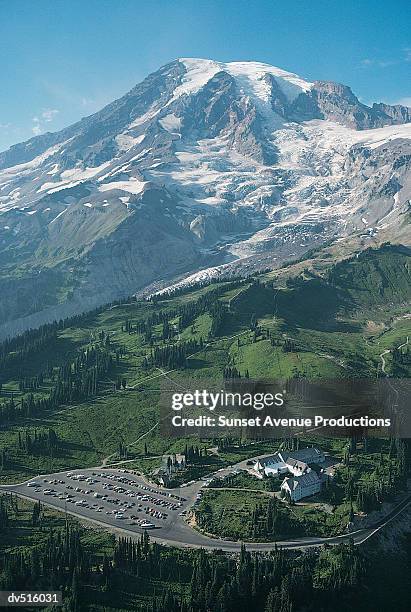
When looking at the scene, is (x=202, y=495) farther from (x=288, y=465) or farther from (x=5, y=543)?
(x=5, y=543)

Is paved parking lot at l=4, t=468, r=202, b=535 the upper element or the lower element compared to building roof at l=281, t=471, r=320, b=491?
lower

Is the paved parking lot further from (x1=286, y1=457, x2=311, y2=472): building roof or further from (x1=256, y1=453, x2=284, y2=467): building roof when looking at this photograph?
(x1=286, y1=457, x2=311, y2=472): building roof

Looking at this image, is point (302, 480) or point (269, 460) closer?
point (302, 480)

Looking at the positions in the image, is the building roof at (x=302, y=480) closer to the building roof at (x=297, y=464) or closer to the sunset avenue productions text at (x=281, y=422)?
the building roof at (x=297, y=464)

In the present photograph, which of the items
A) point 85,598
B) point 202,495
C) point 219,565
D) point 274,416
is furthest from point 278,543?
point 274,416
